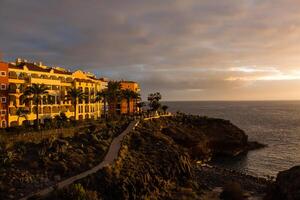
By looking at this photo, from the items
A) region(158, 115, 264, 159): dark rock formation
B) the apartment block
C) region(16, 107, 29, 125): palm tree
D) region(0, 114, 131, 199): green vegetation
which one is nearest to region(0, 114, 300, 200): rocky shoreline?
region(158, 115, 264, 159): dark rock formation

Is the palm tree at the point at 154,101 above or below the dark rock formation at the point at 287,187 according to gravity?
above

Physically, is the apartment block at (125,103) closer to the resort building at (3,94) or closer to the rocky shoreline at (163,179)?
the rocky shoreline at (163,179)

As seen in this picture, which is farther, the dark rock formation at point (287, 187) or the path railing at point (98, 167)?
the dark rock formation at point (287, 187)

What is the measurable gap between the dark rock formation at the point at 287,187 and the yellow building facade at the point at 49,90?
172ft

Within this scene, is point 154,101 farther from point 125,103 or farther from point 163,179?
point 163,179

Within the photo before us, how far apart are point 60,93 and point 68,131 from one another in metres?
31.0

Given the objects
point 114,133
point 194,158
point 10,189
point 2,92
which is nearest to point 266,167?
point 194,158

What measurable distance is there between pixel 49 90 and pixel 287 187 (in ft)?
198

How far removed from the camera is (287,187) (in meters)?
34.4

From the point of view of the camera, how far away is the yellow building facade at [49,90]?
67750mm

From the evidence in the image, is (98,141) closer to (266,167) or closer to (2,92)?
(2,92)

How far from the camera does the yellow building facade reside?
222ft

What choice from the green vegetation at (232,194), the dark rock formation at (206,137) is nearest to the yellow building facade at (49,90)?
the dark rock formation at (206,137)

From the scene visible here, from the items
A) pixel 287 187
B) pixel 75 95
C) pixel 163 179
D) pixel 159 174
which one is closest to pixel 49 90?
pixel 75 95
